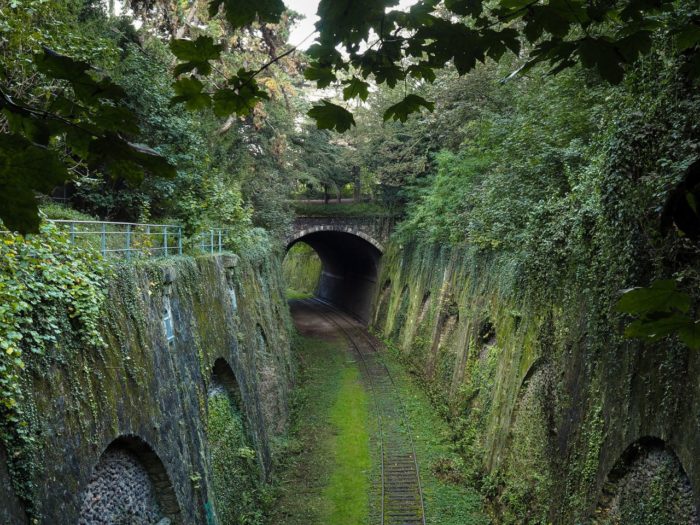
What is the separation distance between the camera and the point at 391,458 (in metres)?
16.8

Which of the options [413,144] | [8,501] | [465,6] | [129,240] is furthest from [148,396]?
[413,144]

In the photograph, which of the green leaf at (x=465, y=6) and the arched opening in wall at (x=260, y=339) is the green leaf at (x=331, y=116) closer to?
the green leaf at (x=465, y=6)

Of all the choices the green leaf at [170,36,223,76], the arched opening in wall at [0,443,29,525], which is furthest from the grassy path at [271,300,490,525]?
the green leaf at [170,36,223,76]

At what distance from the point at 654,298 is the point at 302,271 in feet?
197

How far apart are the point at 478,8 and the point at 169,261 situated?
9.03 metres

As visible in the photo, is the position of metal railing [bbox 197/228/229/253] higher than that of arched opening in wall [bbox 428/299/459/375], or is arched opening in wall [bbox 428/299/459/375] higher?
metal railing [bbox 197/228/229/253]

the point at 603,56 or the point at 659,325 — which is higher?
the point at 603,56

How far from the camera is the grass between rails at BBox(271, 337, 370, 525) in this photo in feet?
46.1

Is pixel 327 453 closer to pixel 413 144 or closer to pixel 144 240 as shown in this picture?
pixel 144 240

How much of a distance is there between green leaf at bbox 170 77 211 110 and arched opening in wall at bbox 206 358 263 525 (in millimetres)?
9827

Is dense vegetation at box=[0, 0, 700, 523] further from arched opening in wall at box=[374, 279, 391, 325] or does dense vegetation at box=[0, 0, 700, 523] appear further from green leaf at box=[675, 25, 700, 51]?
arched opening in wall at box=[374, 279, 391, 325]

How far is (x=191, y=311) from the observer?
38.8 feet

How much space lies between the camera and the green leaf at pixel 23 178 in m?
1.80

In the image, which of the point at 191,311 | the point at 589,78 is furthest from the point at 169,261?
the point at 589,78
